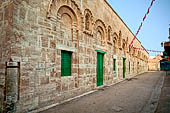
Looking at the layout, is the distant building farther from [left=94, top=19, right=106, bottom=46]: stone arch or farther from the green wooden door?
the green wooden door

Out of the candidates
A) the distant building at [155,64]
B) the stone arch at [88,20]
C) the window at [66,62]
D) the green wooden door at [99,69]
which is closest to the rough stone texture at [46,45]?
the stone arch at [88,20]

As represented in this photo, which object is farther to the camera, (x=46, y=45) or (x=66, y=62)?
Answer: (x=66, y=62)

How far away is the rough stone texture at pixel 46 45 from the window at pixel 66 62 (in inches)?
8.4

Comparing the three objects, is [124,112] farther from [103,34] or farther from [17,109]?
[103,34]

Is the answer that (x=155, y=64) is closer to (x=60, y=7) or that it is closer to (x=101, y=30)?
(x=101, y=30)

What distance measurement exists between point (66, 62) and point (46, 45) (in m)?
1.46

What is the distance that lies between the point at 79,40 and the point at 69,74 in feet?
5.93

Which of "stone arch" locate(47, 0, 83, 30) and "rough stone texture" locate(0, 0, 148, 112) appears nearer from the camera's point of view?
"rough stone texture" locate(0, 0, 148, 112)

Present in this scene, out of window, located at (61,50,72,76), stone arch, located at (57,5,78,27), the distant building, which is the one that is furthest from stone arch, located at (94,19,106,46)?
the distant building

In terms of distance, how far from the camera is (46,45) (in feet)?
14.7

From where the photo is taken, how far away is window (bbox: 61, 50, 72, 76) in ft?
17.8

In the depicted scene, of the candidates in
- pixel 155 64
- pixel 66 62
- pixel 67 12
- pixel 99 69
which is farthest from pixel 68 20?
pixel 155 64

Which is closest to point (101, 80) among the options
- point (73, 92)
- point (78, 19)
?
point (73, 92)

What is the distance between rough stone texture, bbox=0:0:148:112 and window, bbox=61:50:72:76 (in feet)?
0.70
